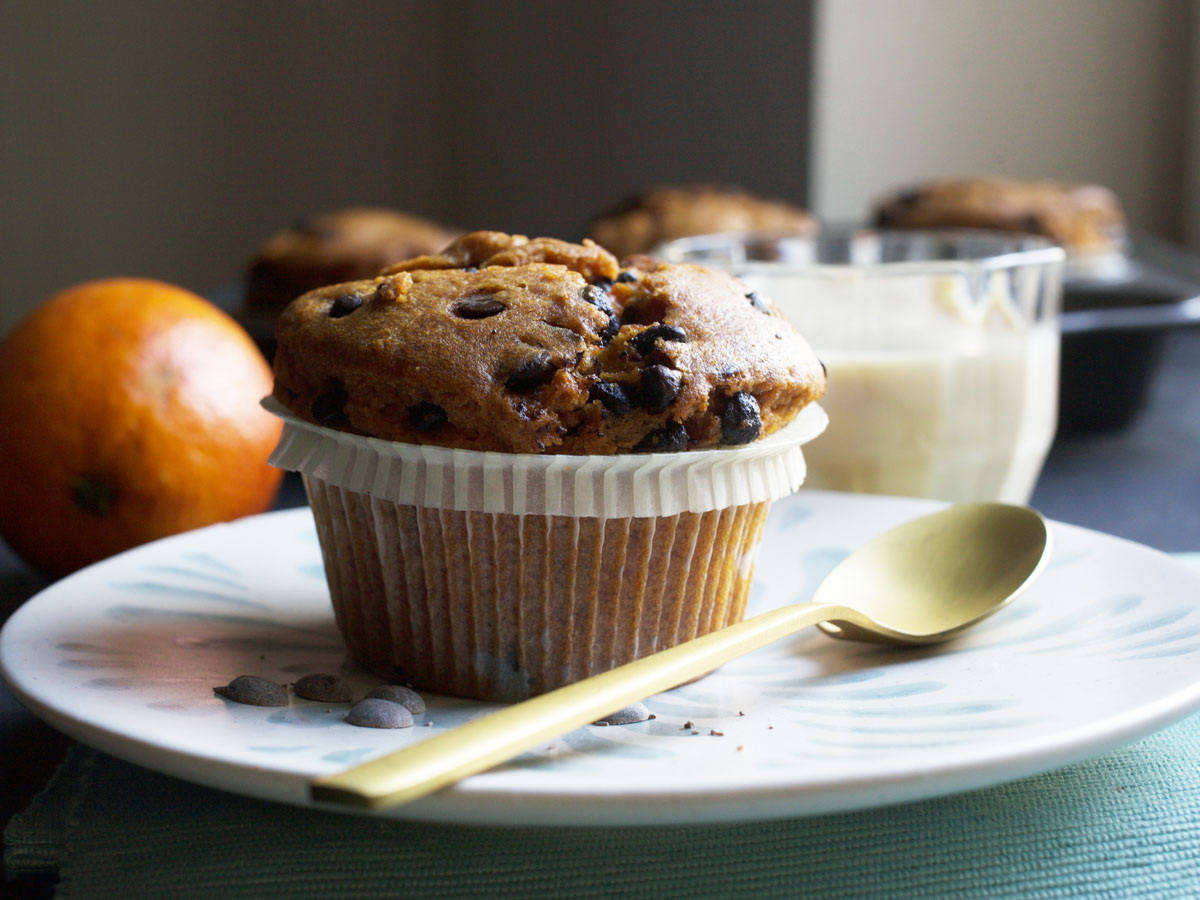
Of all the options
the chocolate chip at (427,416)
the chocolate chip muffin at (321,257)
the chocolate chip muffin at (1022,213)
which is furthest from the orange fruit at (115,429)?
the chocolate chip muffin at (1022,213)

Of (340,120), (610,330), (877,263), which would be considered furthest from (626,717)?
(340,120)

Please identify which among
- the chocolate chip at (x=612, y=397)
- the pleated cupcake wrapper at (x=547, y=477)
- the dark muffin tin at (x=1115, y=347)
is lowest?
the dark muffin tin at (x=1115, y=347)

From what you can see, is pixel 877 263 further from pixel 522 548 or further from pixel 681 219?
pixel 681 219

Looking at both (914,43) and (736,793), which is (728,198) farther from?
(736,793)

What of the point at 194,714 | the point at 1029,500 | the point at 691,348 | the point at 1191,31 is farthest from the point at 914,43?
the point at 194,714

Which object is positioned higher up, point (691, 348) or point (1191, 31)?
point (1191, 31)

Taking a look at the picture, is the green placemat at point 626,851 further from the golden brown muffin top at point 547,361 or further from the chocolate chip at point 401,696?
the golden brown muffin top at point 547,361

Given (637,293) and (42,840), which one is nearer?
(42,840)
